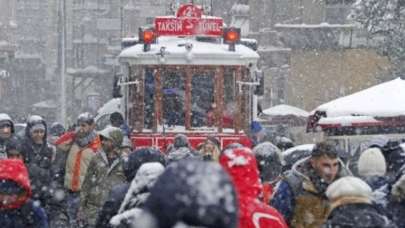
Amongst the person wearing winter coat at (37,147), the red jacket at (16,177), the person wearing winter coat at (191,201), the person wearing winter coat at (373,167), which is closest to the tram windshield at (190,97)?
the person wearing winter coat at (37,147)

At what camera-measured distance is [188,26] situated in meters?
15.6

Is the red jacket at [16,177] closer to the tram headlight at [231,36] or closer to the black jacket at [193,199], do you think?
the black jacket at [193,199]

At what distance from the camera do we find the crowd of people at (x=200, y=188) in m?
3.04

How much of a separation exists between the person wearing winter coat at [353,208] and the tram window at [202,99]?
30.8ft

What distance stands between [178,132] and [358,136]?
2.42m

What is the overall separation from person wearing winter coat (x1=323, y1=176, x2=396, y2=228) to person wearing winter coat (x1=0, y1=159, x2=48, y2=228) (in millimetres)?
1857

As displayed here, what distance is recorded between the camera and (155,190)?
3068 millimetres

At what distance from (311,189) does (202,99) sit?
27.1ft

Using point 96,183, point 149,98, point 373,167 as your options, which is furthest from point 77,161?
point 373,167

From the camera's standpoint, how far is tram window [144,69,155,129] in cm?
1498

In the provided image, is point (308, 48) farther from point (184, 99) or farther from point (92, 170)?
point (92, 170)

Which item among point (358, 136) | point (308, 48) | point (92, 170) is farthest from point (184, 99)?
point (308, 48)

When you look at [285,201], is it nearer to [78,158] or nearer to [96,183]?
[96,183]

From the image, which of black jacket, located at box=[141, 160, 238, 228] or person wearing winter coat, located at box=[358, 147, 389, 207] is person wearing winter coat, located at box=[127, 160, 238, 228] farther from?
person wearing winter coat, located at box=[358, 147, 389, 207]
